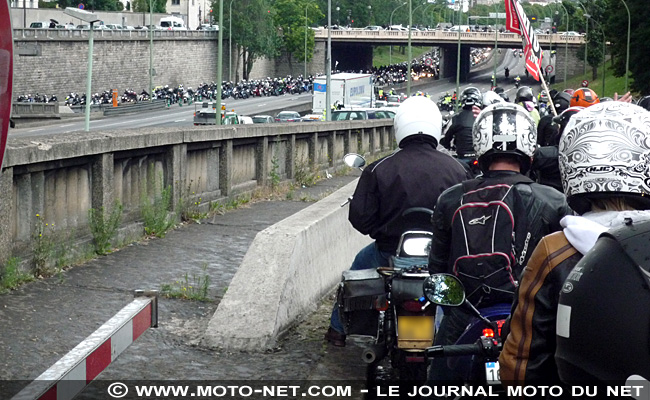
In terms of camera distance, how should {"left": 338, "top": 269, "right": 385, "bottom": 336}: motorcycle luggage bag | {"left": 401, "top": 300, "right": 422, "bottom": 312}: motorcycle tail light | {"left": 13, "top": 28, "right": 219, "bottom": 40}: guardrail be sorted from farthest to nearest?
{"left": 13, "top": 28, "right": 219, "bottom": 40}: guardrail → {"left": 338, "top": 269, "right": 385, "bottom": 336}: motorcycle luggage bag → {"left": 401, "top": 300, "right": 422, "bottom": 312}: motorcycle tail light

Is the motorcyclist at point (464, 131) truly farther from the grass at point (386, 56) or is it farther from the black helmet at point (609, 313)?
the grass at point (386, 56)

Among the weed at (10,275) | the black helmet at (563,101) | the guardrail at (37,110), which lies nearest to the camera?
the weed at (10,275)

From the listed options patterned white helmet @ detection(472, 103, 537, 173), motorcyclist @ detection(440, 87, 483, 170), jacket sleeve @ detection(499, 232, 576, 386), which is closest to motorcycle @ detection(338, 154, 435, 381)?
patterned white helmet @ detection(472, 103, 537, 173)

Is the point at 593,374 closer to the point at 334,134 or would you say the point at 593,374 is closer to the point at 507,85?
the point at 334,134

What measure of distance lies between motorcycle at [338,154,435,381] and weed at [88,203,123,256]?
4473 millimetres

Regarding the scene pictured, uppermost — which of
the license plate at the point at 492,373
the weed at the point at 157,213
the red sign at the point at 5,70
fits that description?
the red sign at the point at 5,70

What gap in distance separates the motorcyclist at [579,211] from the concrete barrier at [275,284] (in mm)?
3943

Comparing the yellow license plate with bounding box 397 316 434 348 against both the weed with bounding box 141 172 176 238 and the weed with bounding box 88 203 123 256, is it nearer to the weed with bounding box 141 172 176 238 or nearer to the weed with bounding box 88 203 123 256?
the weed with bounding box 88 203 123 256

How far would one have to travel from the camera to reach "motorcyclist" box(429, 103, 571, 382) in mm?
4746

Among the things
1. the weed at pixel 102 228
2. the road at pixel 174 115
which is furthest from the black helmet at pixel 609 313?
the road at pixel 174 115

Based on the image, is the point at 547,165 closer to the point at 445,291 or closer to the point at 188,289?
the point at 188,289

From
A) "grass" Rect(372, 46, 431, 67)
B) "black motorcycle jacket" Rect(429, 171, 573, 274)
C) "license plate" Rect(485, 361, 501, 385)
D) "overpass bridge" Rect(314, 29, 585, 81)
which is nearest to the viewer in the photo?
"license plate" Rect(485, 361, 501, 385)

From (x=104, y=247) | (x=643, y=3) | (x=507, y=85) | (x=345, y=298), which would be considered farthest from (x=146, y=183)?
(x=507, y=85)

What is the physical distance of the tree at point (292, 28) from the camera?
5448 inches
